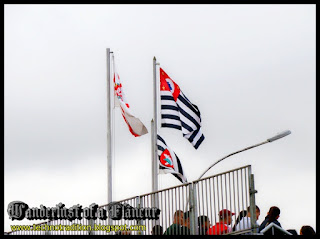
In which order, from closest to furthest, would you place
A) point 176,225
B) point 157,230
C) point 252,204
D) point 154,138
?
point 252,204
point 176,225
point 157,230
point 154,138

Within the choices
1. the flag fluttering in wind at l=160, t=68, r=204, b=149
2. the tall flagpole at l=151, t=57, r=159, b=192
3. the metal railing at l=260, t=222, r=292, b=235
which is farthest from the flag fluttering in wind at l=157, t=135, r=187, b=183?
the metal railing at l=260, t=222, r=292, b=235

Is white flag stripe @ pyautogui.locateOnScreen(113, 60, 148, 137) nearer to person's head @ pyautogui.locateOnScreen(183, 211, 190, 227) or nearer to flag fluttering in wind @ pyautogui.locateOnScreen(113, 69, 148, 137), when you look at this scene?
flag fluttering in wind @ pyautogui.locateOnScreen(113, 69, 148, 137)

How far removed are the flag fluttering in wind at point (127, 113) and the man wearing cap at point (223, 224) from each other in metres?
12.3

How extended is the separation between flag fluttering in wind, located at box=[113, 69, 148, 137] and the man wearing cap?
12299 mm

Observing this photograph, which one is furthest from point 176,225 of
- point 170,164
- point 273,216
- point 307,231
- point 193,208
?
point 170,164

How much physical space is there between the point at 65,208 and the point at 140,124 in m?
8.26

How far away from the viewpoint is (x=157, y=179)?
125 ft

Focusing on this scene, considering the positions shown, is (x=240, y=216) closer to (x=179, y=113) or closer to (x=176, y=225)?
(x=176, y=225)

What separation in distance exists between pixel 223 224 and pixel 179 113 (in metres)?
11.6

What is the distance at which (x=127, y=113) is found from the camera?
3941 cm

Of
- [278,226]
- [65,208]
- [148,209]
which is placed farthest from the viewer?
[65,208]

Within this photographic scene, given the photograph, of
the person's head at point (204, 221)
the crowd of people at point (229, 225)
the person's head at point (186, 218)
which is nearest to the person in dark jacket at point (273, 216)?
the crowd of people at point (229, 225)
